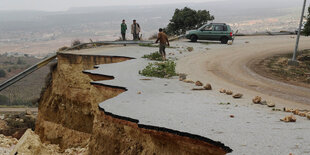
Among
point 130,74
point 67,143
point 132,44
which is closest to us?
point 130,74

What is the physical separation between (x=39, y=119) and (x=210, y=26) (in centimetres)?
1560

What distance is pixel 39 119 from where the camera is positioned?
66.8 ft

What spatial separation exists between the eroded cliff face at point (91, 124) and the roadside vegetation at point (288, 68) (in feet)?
26.2

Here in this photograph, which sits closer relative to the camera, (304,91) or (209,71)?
(304,91)

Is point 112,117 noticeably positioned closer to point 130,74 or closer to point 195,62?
point 130,74

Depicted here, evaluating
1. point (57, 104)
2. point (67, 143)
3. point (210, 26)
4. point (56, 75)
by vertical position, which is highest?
point (210, 26)

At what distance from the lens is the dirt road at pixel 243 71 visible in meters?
12.2

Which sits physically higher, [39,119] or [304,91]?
[304,91]

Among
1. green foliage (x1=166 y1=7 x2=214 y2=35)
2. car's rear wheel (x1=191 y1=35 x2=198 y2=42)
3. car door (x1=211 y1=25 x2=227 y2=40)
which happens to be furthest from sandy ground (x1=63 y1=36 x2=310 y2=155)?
green foliage (x1=166 y1=7 x2=214 y2=35)

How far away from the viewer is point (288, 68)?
18.2 meters

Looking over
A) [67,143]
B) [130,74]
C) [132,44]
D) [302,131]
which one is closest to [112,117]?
[302,131]

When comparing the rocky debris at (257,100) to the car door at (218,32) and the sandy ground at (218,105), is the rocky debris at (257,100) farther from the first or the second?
the car door at (218,32)

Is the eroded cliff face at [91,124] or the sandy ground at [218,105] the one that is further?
the eroded cliff face at [91,124]

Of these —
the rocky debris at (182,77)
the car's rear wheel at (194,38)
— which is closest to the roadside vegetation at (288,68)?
the rocky debris at (182,77)
